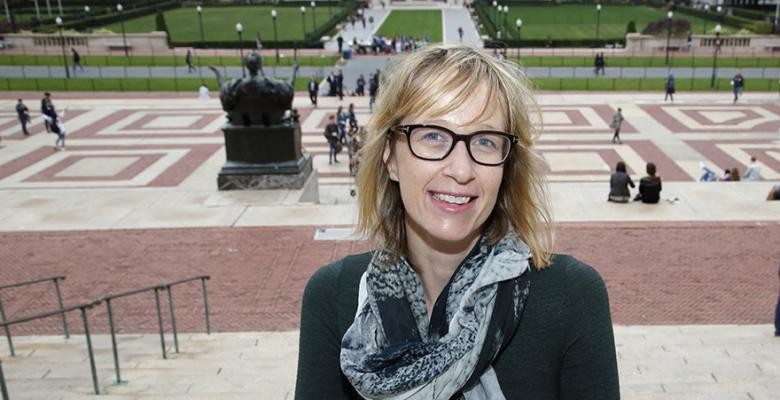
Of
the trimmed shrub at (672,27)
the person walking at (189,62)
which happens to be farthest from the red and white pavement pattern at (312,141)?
the trimmed shrub at (672,27)

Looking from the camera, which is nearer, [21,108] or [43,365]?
[43,365]

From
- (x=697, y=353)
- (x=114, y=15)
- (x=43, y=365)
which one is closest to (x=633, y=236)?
(x=697, y=353)

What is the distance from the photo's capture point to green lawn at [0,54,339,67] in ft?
151

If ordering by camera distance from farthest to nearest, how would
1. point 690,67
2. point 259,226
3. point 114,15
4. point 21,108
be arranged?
point 114,15
point 690,67
point 21,108
point 259,226

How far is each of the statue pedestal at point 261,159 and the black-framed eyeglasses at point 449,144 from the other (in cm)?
1619

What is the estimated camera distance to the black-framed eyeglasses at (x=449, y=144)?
2.16 m

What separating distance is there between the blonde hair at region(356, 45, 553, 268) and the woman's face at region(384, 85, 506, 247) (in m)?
0.03

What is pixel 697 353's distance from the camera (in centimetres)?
862

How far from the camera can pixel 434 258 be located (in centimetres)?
233

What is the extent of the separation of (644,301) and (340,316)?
10.3 meters

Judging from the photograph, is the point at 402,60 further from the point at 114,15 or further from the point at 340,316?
Answer: the point at 114,15

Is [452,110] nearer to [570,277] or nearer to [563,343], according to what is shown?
[570,277]

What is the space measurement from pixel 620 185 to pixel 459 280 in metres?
15.5

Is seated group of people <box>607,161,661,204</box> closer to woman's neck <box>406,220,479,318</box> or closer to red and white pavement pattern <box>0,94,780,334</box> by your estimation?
red and white pavement pattern <box>0,94,780,334</box>
